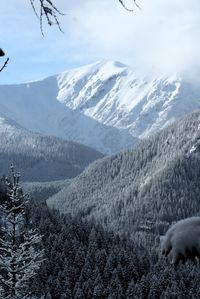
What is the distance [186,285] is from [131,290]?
49.9ft

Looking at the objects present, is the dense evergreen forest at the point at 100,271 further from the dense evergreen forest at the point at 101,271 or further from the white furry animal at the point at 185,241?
the white furry animal at the point at 185,241

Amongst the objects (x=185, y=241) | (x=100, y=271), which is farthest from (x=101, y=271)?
(x=185, y=241)

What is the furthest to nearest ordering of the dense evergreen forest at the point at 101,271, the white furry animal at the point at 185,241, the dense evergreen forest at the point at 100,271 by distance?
the dense evergreen forest at the point at 101,271 < the dense evergreen forest at the point at 100,271 < the white furry animal at the point at 185,241

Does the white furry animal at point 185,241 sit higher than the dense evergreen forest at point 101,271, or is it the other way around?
the white furry animal at point 185,241

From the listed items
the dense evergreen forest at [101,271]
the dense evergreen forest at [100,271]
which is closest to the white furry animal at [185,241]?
the dense evergreen forest at [101,271]

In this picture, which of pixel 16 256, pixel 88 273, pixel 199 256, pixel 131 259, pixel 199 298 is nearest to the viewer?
pixel 199 256

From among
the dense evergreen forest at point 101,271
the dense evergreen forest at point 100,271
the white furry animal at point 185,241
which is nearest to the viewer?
the white furry animal at point 185,241

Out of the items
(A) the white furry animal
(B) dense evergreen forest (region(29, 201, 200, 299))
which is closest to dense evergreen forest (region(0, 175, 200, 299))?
(B) dense evergreen forest (region(29, 201, 200, 299))

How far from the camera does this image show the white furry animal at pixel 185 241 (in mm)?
20766

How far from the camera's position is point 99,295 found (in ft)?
449

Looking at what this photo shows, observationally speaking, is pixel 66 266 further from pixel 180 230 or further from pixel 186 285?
pixel 180 230

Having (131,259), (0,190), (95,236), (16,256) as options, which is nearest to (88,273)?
(131,259)

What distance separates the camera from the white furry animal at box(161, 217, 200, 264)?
20.8 metres

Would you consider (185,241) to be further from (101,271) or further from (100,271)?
(101,271)
